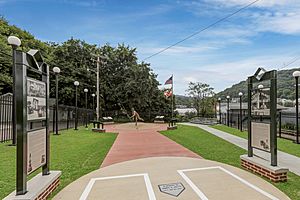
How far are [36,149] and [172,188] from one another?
8.67ft

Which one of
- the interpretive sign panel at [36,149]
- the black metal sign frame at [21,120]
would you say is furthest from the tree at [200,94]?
the black metal sign frame at [21,120]

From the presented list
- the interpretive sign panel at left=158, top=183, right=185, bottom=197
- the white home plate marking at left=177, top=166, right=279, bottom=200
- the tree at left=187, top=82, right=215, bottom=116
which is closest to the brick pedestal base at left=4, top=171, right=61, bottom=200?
the interpretive sign panel at left=158, top=183, right=185, bottom=197

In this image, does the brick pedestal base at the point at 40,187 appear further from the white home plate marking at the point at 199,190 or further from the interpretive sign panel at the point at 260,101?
the interpretive sign panel at the point at 260,101

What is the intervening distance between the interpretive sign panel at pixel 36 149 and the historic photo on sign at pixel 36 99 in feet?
0.98

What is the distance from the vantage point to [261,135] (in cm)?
548

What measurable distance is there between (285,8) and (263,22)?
2.69 meters

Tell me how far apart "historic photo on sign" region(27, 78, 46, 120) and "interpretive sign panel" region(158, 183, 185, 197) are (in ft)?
8.97

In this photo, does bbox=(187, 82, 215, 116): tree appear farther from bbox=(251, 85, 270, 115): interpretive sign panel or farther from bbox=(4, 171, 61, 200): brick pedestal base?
bbox=(4, 171, 61, 200): brick pedestal base

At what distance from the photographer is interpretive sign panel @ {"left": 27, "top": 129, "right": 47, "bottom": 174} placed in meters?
3.66

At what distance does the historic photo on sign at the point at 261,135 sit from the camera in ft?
17.2

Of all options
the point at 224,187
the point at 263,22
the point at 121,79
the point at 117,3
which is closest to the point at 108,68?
the point at 121,79

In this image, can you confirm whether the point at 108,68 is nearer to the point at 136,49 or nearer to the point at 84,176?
the point at 136,49

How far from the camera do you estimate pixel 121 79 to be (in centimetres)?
2725

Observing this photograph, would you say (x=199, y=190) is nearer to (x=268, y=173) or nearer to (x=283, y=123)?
(x=268, y=173)
